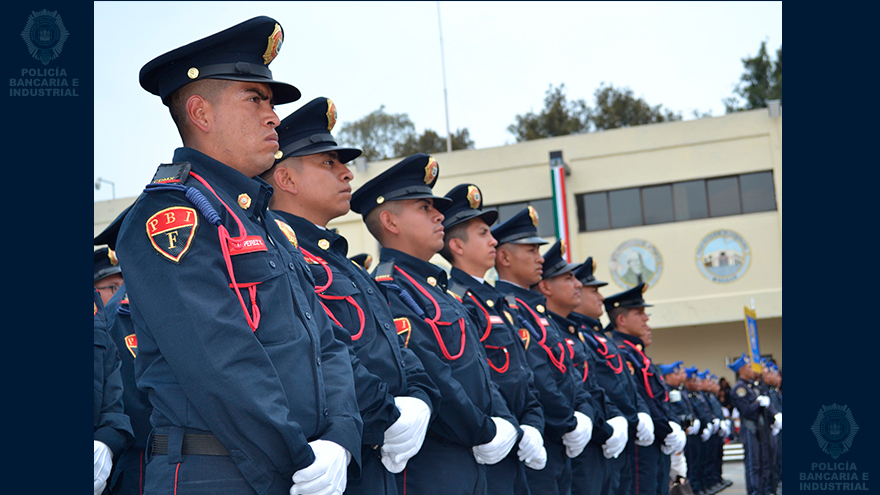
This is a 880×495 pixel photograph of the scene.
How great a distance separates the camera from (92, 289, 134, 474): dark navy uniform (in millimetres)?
3727

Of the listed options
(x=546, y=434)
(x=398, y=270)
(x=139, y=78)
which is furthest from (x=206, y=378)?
(x=546, y=434)

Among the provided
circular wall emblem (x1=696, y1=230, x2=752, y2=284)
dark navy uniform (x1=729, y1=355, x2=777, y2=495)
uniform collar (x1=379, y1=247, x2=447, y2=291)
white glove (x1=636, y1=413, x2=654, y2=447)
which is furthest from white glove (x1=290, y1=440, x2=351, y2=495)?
circular wall emblem (x1=696, y1=230, x2=752, y2=284)

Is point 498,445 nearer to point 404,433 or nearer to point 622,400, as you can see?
point 404,433

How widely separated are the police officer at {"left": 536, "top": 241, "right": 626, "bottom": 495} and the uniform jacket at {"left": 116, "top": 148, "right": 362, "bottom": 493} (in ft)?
13.2

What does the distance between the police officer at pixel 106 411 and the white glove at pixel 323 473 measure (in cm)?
155

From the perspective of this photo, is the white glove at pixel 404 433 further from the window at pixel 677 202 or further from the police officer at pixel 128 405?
the window at pixel 677 202

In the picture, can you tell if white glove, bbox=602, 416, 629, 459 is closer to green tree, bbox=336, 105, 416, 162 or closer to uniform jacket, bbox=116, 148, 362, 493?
uniform jacket, bbox=116, 148, 362, 493

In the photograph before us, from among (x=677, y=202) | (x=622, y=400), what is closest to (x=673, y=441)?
(x=622, y=400)

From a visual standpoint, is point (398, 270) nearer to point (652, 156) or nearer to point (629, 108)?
point (652, 156)

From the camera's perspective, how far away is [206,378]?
216 cm
